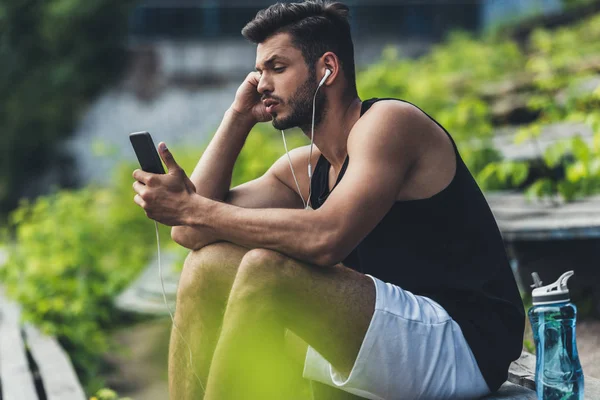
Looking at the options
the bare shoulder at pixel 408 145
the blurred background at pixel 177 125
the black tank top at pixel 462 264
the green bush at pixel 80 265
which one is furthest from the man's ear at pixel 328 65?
the green bush at pixel 80 265

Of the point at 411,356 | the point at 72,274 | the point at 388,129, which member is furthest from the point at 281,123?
the point at 72,274

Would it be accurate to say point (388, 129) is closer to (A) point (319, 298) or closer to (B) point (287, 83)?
(B) point (287, 83)

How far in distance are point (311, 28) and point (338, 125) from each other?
0.34 meters

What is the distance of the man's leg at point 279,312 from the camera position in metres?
2.30

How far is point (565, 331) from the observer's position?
2.29 meters

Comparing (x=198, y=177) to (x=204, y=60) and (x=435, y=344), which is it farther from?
(x=204, y=60)

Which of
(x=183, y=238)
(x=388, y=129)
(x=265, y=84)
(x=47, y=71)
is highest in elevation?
(x=265, y=84)

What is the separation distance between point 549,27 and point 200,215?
9.83m

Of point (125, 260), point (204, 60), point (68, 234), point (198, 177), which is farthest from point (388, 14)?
point (198, 177)

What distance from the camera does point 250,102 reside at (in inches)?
122

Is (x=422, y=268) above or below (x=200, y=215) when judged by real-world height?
below

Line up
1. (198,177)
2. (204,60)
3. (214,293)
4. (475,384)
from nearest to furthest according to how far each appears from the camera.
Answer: (475,384)
(214,293)
(198,177)
(204,60)

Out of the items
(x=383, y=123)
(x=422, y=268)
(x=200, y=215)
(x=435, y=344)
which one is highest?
(x=383, y=123)

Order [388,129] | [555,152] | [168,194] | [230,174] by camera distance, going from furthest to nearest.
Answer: [555,152]
[230,174]
[168,194]
[388,129]
